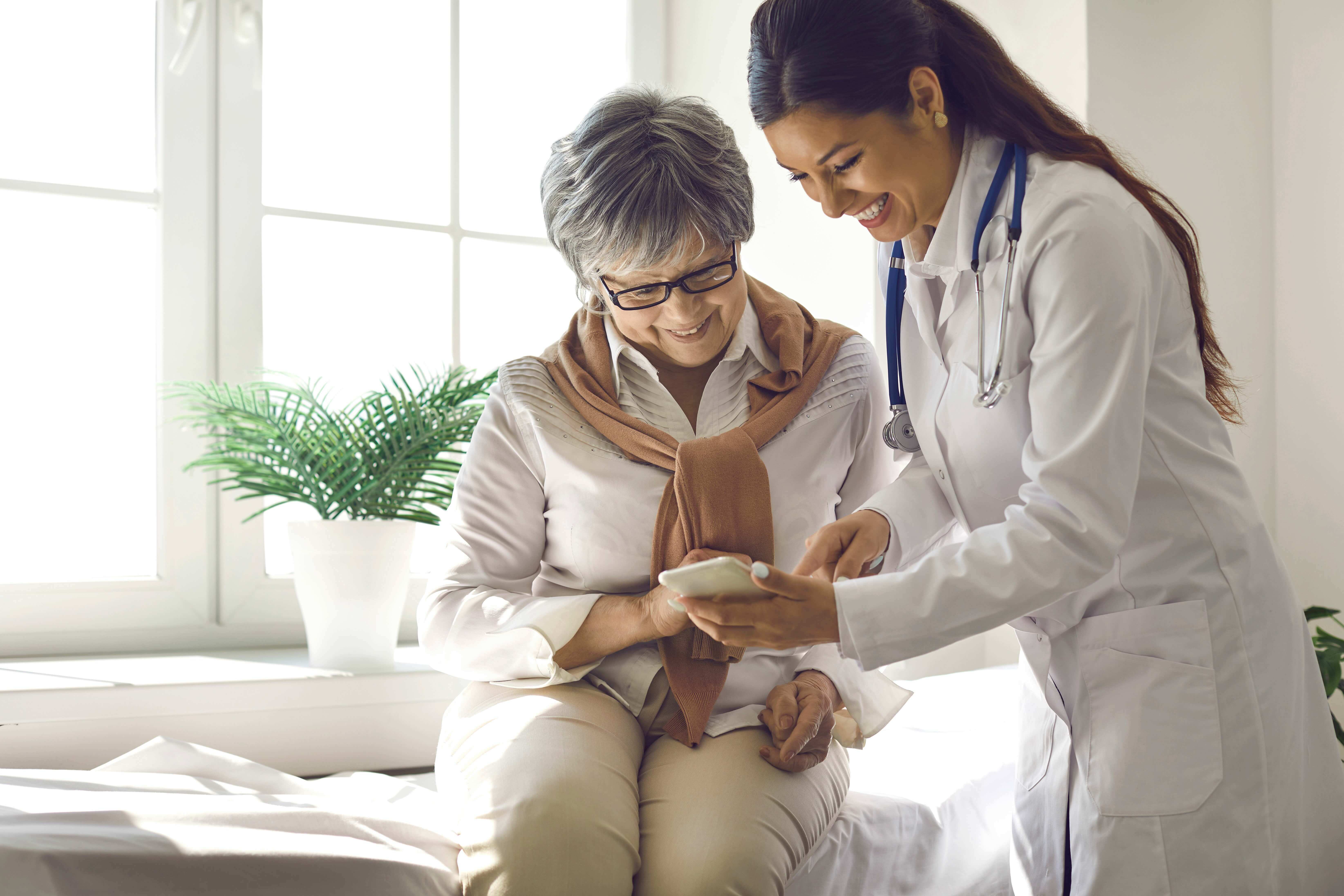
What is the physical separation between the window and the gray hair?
0.89 metres

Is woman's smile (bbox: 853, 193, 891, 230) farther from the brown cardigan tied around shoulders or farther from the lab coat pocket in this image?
the lab coat pocket

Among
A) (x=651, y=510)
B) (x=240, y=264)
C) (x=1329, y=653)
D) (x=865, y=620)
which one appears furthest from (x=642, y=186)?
(x=1329, y=653)

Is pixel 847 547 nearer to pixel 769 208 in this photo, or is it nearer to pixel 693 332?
pixel 693 332

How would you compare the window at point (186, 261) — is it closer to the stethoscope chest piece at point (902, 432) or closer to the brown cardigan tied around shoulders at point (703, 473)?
the brown cardigan tied around shoulders at point (703, 473)

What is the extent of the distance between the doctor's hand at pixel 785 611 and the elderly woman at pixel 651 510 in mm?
279

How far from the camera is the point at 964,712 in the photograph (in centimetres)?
181

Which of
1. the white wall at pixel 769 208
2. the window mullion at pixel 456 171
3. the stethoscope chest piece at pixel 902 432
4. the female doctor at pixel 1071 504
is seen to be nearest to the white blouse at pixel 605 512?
the stethoscope chest piece at pixel 902 432

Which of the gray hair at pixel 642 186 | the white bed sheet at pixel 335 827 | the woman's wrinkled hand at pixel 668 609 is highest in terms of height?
the gray hair at pixel 642 186

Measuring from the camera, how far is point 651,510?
142 centimetres

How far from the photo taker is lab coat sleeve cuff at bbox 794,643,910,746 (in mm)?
1401

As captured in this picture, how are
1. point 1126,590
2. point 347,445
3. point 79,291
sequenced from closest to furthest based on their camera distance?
point 1126,590
point 347,445
point 79,291

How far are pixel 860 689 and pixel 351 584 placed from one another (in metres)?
0.90

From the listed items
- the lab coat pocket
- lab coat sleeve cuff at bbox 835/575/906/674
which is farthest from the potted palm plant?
the lab coat pocket

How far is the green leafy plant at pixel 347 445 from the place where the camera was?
176 cm
